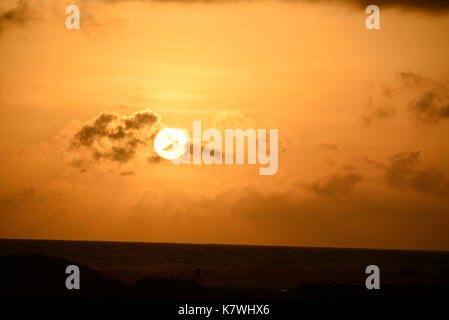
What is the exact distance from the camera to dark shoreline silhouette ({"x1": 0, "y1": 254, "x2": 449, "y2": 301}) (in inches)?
1323

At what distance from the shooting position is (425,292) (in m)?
38.9

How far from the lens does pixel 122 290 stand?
35156mm

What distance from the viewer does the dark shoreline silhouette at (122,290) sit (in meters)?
33.6
